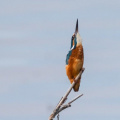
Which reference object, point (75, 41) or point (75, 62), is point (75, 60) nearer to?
point (75, 62)

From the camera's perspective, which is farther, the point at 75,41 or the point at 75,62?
the point at 75,41

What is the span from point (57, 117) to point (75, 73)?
1162 millimetres

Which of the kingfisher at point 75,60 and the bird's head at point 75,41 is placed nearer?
the kingfisher at point 75,60

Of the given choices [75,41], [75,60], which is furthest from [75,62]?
[75,41]

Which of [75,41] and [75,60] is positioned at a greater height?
[75,41]

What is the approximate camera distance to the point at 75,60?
11.5 metres

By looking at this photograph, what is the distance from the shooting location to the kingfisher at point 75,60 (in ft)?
37.6

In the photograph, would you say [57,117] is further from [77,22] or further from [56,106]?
[77,22]

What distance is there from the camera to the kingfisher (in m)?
11.5

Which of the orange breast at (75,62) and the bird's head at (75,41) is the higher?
the bird's head at (75,41)

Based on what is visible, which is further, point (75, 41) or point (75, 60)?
point (75, 41)

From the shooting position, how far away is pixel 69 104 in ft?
37.6

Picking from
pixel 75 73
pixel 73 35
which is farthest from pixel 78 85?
pixel 73 35

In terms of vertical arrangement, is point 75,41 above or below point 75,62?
above
